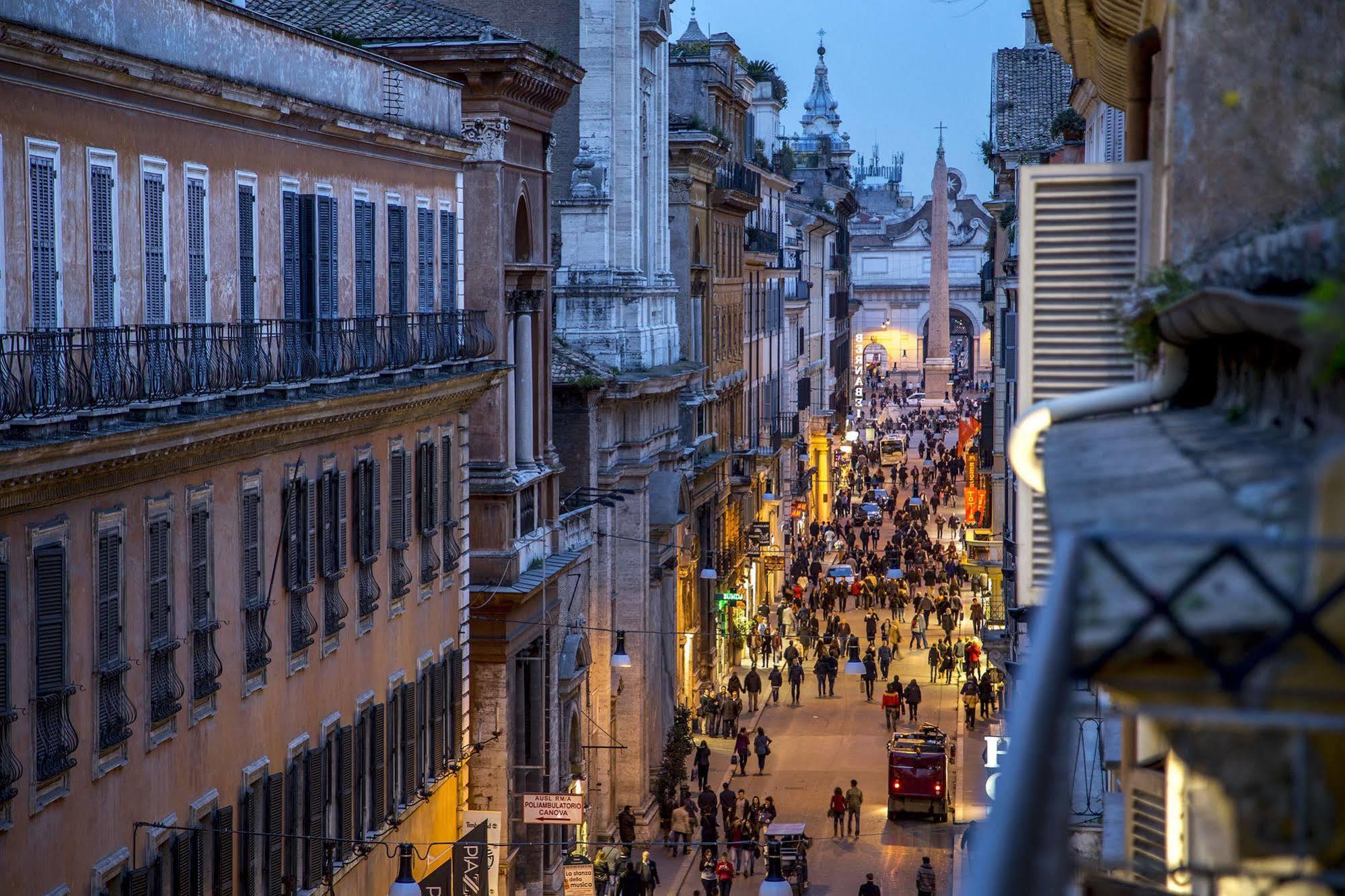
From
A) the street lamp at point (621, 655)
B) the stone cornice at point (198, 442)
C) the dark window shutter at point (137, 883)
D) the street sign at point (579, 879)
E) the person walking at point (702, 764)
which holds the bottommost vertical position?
the person walking at point (702, 764)

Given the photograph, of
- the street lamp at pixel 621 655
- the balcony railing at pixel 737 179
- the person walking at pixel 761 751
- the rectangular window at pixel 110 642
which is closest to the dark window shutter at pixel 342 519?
the rectangular window at pixel 110 642

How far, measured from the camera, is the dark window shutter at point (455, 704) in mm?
29172

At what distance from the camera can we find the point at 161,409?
18719 mm

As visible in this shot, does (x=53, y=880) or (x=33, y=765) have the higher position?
(x=33, y=765)

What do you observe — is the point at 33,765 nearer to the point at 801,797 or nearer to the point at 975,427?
the point at 801,797

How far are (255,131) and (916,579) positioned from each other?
46713mm

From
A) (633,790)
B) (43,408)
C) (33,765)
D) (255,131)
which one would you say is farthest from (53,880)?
(633,790)

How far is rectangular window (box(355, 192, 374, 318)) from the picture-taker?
25.6 meters

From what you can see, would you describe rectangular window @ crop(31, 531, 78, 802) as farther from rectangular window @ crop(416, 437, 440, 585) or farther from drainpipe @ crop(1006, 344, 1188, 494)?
rectangular window @ crop(416, 437, 440, 585)

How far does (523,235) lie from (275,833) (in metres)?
13.3

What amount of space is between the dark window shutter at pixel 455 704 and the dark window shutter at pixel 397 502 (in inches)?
121

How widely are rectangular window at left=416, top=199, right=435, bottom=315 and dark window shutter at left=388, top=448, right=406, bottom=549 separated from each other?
2.29 metres

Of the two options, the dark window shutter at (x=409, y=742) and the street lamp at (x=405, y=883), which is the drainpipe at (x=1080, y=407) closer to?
the street lamp at (x=405, y=883)

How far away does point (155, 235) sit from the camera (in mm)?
19344
